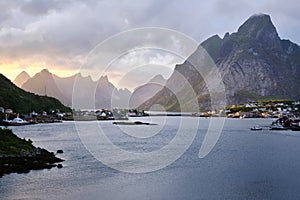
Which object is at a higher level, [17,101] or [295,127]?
[17,101]

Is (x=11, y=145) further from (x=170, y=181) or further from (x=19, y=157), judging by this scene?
(x=170, y=181)

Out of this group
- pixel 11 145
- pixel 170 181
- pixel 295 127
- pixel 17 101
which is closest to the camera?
pixel 170 181

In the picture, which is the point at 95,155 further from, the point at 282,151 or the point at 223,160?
the point at 282,151

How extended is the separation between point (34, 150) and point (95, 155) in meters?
9.07

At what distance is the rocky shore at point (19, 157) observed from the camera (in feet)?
108

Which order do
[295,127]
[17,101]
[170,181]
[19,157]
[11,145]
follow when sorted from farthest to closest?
1. [17,101]
2. [295,127]
3. [11,145]
4. [19,157]
5. [170,181]

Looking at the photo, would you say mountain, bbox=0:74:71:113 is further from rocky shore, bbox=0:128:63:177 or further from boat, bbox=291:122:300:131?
boat, bbox=291:122:300:131

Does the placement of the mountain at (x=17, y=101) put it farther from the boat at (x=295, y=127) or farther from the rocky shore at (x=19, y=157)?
the boat at (x=295, y=127)

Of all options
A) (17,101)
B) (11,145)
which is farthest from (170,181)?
(17,101)

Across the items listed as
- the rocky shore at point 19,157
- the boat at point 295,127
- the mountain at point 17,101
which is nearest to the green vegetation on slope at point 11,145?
the rocky shore at point 19,157

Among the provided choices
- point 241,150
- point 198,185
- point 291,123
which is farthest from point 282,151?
point 291,123

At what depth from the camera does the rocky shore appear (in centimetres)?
3297

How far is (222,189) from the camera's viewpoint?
28.2m

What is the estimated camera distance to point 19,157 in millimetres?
36656
